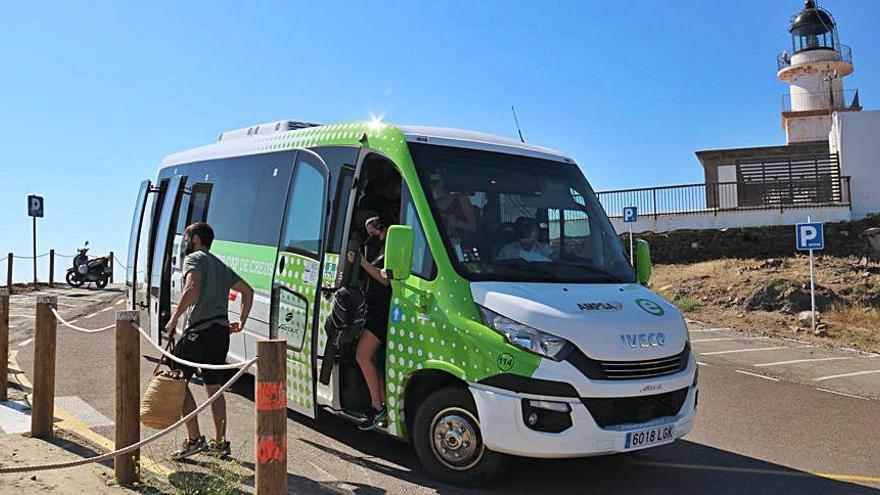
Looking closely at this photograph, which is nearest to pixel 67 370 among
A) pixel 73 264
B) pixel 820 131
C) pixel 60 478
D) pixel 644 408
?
pixel 60 478

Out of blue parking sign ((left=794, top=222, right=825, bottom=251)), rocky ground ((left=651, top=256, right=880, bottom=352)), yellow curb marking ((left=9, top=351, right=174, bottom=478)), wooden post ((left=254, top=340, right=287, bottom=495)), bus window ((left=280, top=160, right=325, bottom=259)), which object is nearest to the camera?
wooden post ((left=254, top=340, right=287, bottom=495))

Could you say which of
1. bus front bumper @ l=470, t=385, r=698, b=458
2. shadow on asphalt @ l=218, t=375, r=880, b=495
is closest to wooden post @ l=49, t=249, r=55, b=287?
shadow on asphalt @ l=218, t=375, r=880, b=495

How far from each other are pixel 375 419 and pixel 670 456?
259cm

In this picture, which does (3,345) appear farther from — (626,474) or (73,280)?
(73,280)

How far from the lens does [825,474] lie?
5816 mm

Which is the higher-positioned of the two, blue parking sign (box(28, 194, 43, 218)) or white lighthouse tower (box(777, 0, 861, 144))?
white lighthouse tower (box(777, 0, 861, 144))

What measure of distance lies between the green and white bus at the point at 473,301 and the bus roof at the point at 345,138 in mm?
24

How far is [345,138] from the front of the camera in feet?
21.2

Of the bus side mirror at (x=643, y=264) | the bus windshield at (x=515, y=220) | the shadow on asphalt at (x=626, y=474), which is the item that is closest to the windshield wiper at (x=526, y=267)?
the bus windshield at (x=515, y=220)

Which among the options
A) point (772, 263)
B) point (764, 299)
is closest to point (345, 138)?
point (764, 299)

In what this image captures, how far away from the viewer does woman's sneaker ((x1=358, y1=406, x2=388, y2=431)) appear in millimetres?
5609

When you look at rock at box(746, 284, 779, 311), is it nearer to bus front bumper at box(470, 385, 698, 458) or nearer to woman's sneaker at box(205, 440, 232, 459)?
bus front bumper at box(470, 385, 698, 458)

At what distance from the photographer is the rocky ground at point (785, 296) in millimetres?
16656

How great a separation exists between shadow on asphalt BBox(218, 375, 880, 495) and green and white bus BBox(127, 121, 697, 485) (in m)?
0.34
